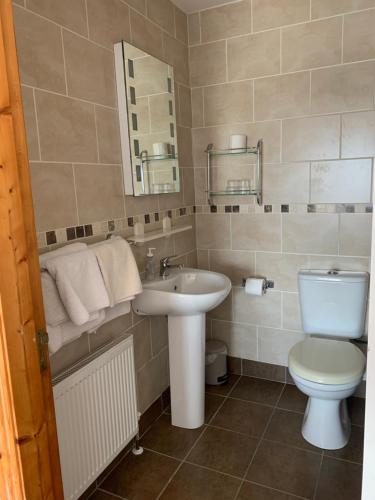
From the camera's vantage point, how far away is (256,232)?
2.53m

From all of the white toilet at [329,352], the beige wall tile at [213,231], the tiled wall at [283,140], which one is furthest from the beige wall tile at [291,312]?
the beige wall tile at [213,231]

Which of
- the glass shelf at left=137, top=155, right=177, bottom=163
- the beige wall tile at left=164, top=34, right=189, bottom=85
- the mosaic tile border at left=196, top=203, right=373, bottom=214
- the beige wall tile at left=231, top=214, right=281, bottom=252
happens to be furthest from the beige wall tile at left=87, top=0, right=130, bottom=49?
the beige wall tile at left=231, top=214, right=281, bottom=252

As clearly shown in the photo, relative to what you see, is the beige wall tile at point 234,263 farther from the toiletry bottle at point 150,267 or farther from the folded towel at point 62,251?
the folded towel at point 62,251

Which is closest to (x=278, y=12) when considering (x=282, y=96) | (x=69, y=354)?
(x=282, y=96)

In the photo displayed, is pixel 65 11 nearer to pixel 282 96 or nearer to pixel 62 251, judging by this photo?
pixel 62 251

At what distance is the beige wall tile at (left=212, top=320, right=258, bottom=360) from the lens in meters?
2.68

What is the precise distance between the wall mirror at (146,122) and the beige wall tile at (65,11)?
0.24 m

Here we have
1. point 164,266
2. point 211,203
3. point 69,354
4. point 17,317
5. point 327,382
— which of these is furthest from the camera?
point 211,203

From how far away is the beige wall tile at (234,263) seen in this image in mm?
2592

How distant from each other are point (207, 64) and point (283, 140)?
2.38ft

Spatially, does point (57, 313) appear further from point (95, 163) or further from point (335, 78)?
point (335, 78)

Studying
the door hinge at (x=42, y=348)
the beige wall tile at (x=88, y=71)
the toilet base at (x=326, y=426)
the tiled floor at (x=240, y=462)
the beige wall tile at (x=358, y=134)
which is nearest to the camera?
the door hinge at (x=42, y=348)

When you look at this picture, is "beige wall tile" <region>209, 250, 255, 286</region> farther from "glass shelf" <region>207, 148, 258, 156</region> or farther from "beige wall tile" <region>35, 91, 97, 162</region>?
"beige wall tile" <region>35, 91, 97, 162</region>

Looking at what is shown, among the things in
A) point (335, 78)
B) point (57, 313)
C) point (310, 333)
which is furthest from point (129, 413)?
point (335, 78)
